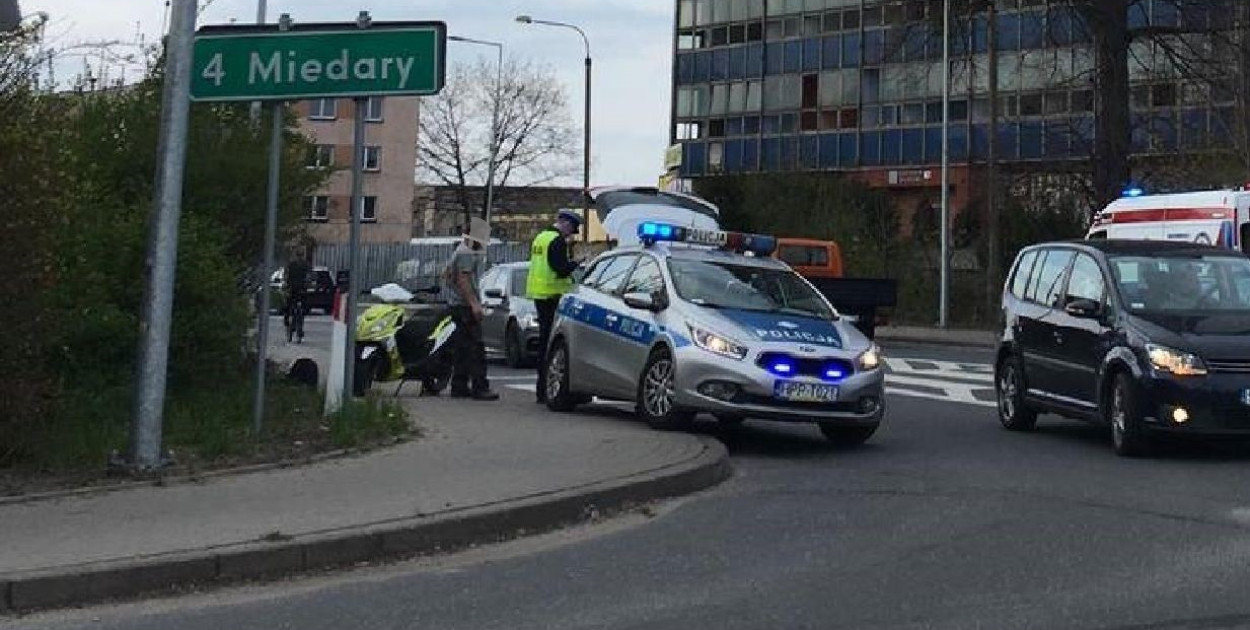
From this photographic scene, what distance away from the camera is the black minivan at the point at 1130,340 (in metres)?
11.0

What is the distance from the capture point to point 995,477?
35.3ft

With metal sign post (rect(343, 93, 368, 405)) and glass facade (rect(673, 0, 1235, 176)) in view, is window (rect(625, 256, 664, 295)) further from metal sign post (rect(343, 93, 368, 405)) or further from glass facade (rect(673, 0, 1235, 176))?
glass facade (rect(673, 0, 1235, 176))

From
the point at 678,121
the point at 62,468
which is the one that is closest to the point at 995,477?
the point at 62,468

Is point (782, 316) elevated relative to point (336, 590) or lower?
elevated

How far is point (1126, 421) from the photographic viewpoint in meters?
11.5

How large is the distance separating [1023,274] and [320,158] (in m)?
6.98

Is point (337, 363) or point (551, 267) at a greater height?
point (551, 267)

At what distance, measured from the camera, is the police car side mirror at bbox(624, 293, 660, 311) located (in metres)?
12.7

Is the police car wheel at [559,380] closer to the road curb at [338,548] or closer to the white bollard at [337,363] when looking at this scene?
the white bollard at [337,363]

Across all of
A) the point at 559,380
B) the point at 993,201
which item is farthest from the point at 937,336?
the point at 559,380

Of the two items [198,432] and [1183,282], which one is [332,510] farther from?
[1183,282]

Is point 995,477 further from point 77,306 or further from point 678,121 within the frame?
point 678,121

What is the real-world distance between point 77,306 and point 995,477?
259 inches

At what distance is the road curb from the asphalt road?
15 centimetres
